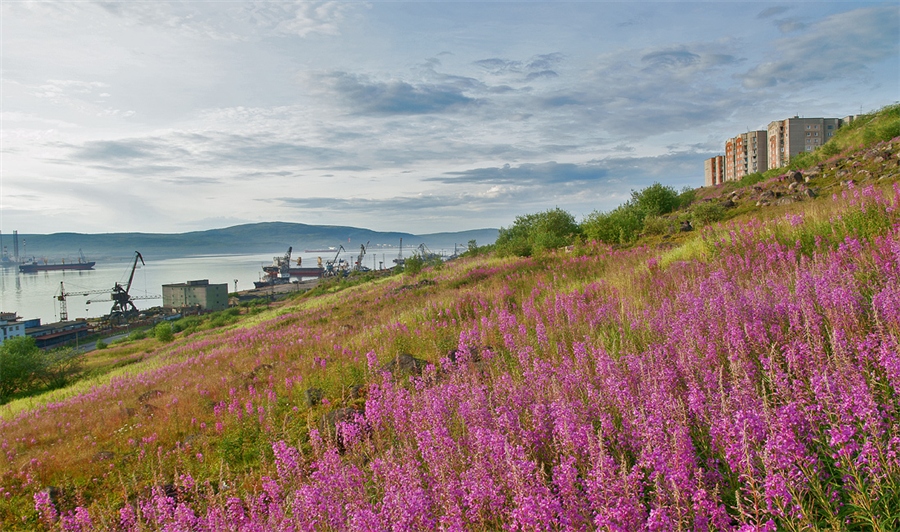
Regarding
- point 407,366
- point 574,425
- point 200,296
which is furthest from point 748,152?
point 574,425

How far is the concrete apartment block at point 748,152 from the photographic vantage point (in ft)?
375

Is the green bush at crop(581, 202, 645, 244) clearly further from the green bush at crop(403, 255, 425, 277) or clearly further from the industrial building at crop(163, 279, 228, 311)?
the industrial building at crop(163, 279, 228, 311)

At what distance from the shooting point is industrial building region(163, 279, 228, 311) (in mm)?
106438

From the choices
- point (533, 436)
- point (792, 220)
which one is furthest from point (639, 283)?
point (533, 436)

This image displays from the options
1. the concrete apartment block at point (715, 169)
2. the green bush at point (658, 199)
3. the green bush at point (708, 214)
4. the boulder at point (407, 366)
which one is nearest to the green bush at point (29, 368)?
the boulder at point (407, 366)

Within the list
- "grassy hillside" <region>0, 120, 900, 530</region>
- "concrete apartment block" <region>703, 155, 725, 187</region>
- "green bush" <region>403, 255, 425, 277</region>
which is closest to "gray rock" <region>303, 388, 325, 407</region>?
"grassy hillside" <region>0, 120, 900, 530</region>

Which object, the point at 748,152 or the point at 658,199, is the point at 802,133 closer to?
the point at 748,152

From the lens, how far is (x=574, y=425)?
2.93 m

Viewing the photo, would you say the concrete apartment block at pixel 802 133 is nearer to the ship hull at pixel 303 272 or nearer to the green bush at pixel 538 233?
the green bush at pixel 538 233

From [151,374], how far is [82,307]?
183 m

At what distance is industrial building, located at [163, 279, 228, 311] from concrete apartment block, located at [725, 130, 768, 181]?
122536 millimetres

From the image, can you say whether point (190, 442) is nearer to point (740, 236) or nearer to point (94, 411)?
point (94, 411)

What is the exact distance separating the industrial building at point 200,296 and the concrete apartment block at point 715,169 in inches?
5106

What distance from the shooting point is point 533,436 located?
3307 millimetres
